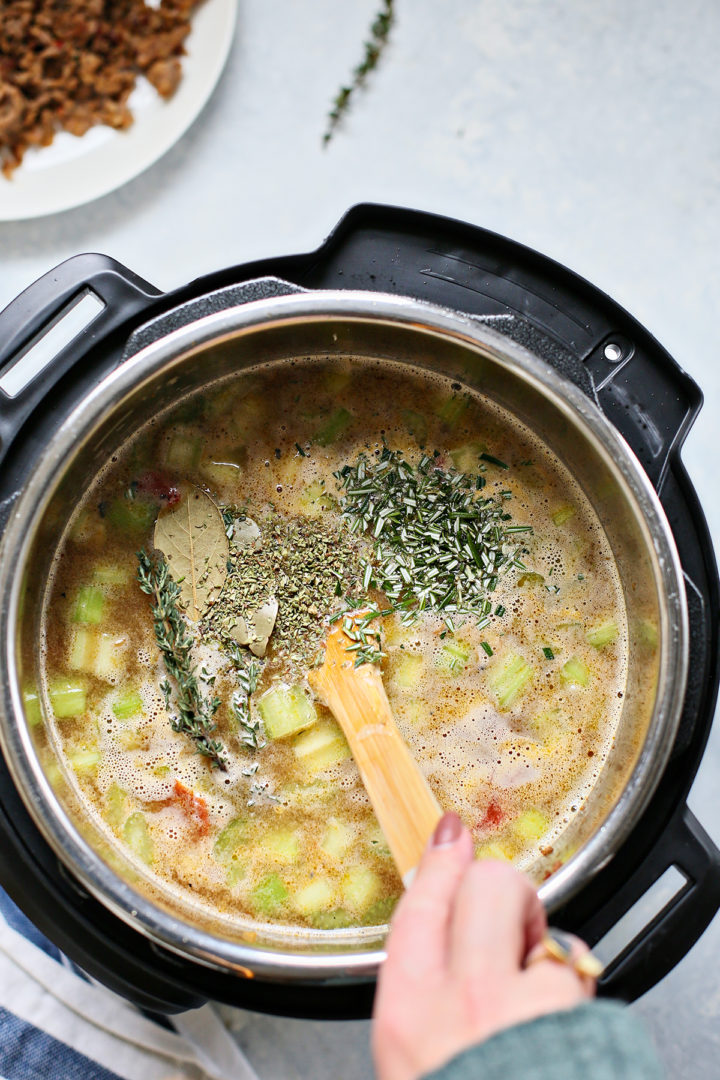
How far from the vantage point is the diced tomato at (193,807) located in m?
1.27

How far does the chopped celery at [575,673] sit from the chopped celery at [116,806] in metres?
0.64

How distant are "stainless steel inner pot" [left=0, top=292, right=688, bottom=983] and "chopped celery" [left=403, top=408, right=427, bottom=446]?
0.37 feet

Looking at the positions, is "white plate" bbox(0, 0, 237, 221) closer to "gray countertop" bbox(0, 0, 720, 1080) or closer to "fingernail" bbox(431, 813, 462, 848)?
"gray countertop" bbox(0, 0, 720, 1080)

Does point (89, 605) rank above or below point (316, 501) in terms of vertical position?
below

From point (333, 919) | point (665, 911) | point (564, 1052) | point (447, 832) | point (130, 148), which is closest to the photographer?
point (564, 1052)

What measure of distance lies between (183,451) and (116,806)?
50cm

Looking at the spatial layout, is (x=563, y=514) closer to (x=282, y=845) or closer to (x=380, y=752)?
(x=380, y=752)

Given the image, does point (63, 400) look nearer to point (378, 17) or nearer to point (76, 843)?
point (76, 843)

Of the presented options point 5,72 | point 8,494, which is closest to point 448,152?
point 5,72

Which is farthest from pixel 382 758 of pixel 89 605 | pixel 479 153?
pixel 479 153

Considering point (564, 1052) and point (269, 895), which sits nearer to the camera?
point (564, 1052)

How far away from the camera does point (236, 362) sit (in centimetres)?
120

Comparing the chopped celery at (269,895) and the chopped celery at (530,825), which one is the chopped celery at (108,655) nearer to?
the chopped celery at (269,895)

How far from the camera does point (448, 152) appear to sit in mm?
1425
